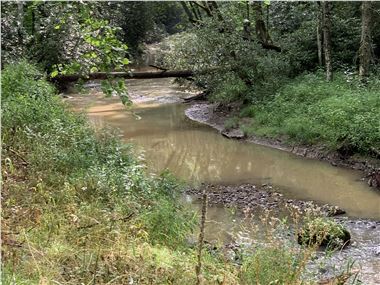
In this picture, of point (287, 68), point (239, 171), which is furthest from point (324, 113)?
point (287, 68)

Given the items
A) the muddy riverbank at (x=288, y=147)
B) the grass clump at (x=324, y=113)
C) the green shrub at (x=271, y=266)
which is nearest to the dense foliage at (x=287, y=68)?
the grass clump at (x=324, y=113)

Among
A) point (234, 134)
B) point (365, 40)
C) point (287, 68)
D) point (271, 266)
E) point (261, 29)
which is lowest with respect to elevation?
point (234, 134)

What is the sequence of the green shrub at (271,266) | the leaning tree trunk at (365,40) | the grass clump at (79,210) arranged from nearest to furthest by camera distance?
the grass clump at (79,210) < the green shrub at (271,266) < the leaning tree trunk at (365,40)

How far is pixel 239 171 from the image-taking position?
12.8 metres

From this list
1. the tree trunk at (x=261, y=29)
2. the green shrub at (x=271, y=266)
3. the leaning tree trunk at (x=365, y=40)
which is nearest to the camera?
the green shrub at (x=271, y=266)

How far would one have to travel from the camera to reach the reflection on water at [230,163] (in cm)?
1067

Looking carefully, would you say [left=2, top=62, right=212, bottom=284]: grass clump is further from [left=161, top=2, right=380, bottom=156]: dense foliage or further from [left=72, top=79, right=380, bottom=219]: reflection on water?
[left=161, top=2, right=380, bottom=156]: dense foliage

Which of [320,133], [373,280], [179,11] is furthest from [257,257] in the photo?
[179,11]

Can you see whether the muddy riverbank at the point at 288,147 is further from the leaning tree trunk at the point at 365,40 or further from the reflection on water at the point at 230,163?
the leaning tree trunk at the point at 365,40

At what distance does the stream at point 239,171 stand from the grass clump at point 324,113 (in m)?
0.75

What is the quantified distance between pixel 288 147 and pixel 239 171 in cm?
242

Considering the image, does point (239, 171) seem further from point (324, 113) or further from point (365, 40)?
point (365, 40)

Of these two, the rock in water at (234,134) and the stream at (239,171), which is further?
the rock in water at (234,134)

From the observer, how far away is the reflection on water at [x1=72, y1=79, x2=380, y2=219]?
10672 mm
